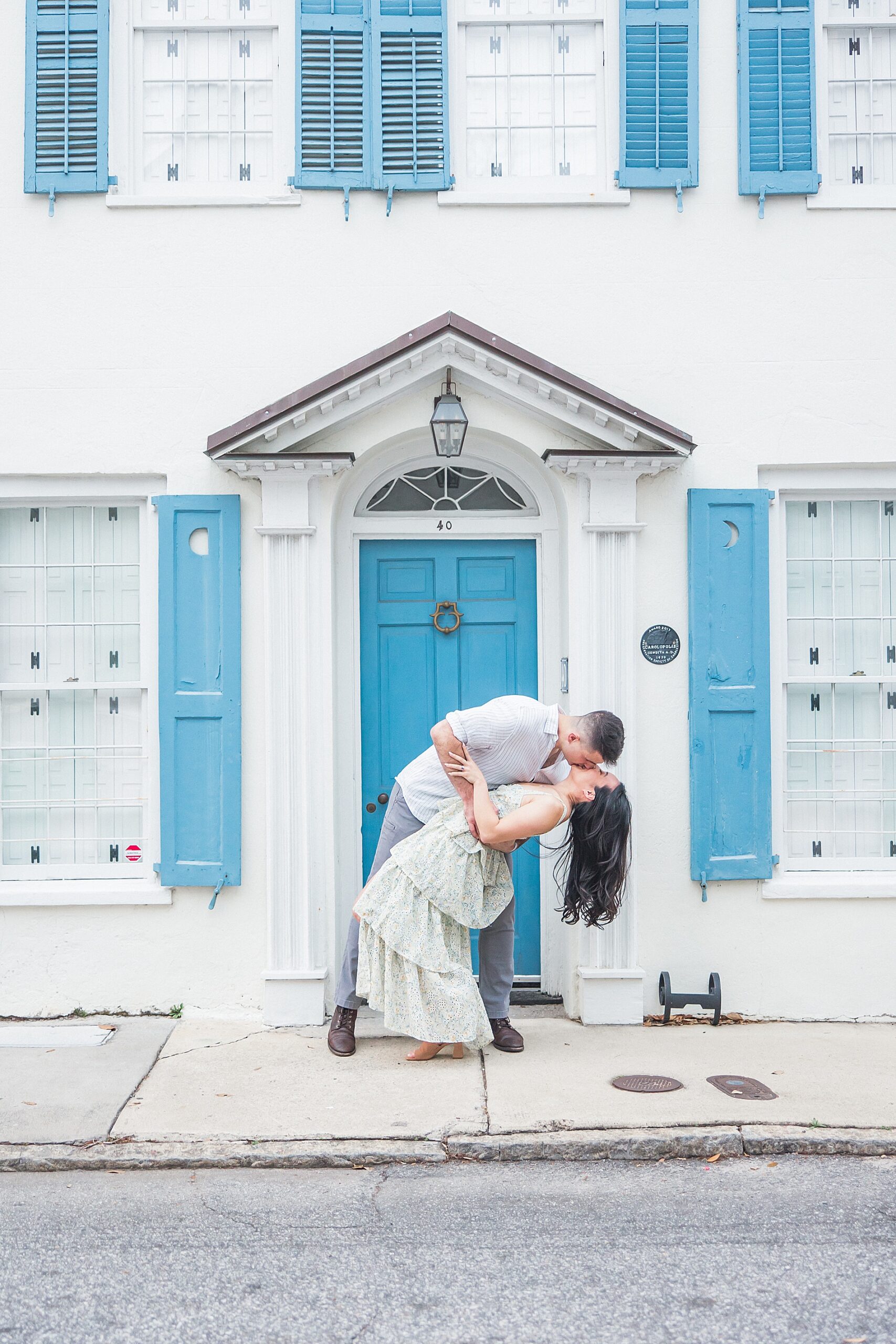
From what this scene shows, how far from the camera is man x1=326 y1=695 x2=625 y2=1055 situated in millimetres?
4875

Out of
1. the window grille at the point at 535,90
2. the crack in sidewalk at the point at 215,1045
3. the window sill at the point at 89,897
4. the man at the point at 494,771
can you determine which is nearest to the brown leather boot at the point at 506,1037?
the man at the point at 494,771

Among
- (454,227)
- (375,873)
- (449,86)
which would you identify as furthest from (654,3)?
(375,873)

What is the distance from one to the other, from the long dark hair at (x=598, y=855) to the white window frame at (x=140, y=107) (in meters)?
3.44

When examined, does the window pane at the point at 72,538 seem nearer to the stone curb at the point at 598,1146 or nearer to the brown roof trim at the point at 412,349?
the brown roof trim at the point at 412,349

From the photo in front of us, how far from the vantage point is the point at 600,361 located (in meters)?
5.74

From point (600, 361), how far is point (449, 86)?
5.41ft

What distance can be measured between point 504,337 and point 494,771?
2306mm

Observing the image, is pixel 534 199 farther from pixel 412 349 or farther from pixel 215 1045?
pixel 215 1045

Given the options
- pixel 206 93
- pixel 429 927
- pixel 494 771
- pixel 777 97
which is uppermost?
pixel 206 93

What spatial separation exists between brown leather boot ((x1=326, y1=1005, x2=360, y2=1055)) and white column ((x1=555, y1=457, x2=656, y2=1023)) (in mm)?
667

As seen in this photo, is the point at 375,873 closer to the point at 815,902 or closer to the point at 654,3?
the point at 815,902

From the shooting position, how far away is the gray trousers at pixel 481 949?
5.16 m

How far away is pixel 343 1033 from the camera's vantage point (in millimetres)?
5164

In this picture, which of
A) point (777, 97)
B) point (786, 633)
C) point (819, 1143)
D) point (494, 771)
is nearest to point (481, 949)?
point (494, 771)
